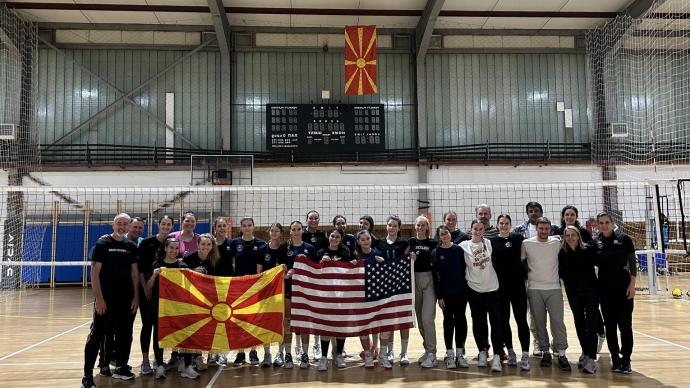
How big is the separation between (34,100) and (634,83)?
60.2 ft

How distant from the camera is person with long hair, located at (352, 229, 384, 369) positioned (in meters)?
5.36

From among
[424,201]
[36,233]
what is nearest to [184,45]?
[36,233]

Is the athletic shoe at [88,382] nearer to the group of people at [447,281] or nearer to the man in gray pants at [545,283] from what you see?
the group of people at [447,281]

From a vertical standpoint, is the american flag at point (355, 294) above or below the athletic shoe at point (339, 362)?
above

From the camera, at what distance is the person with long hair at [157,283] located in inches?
198

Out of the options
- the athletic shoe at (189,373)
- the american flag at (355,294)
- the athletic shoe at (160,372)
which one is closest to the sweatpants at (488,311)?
the american flag at (355,294)

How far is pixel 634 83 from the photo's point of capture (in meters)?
14.9

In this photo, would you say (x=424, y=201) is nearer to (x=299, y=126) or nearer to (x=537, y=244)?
(x=299, y=126)

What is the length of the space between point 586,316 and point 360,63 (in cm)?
1085

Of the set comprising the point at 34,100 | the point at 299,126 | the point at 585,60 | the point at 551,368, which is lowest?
the point at 551,368

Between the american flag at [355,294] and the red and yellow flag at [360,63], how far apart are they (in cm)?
963

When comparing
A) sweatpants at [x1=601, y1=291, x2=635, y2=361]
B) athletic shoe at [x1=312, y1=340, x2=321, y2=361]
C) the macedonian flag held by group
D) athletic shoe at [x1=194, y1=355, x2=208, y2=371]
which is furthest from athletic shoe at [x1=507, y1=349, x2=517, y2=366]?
athletic shoe at [x1=194, y1=355, x2=208, y2=371]

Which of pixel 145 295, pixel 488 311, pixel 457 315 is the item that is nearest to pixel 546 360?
pixel 488 311

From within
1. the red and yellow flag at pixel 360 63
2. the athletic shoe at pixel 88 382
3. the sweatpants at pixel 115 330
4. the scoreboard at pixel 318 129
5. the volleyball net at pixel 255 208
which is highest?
the red and yellow flag at pixel 360 63
